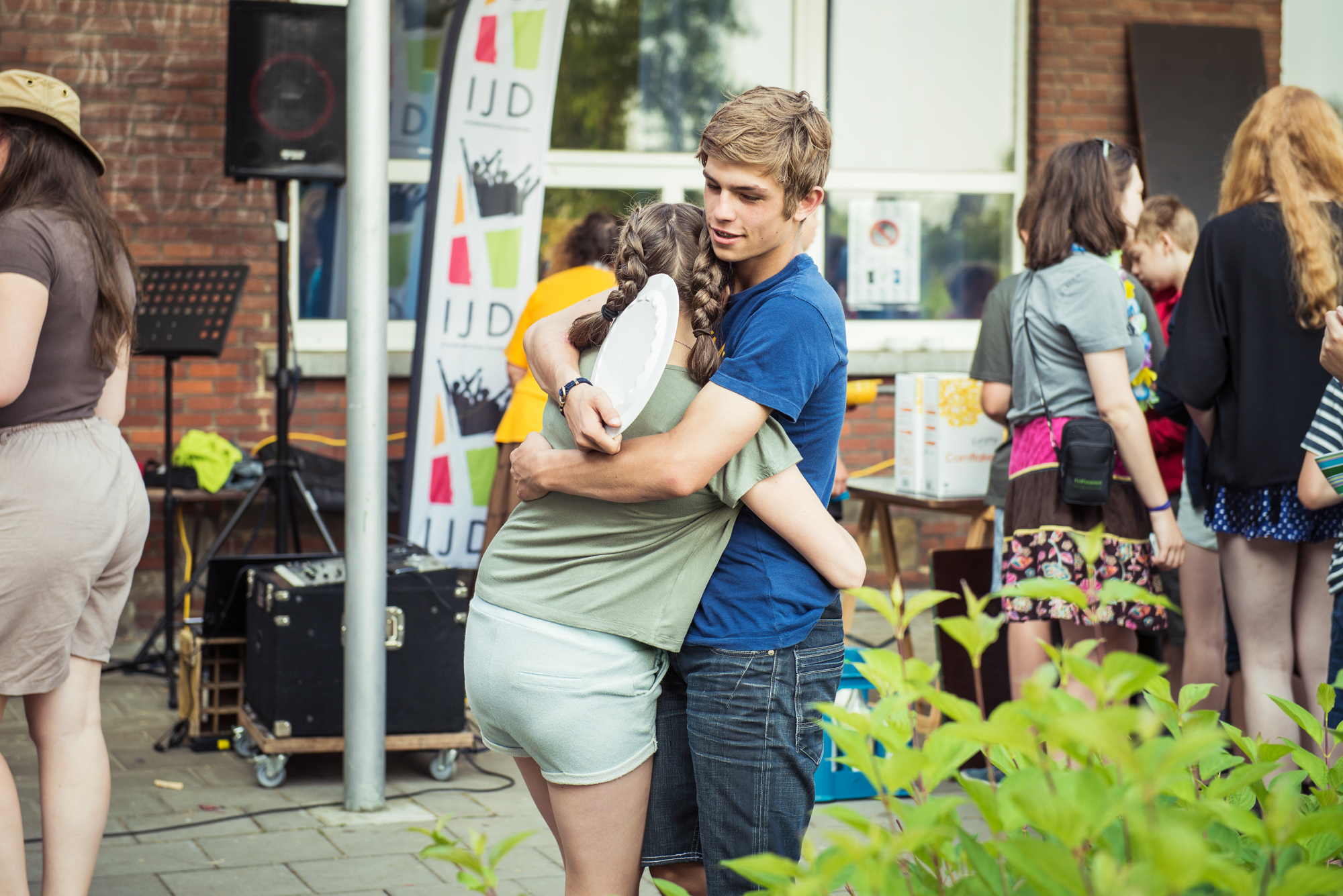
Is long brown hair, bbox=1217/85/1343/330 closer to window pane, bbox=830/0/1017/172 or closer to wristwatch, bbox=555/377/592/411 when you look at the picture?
wristwatch, bbox=555/377/592/411

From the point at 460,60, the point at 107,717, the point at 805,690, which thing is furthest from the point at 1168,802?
the point at 460,60

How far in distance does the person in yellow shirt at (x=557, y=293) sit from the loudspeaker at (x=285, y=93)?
972mm

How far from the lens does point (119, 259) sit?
238 centimetres

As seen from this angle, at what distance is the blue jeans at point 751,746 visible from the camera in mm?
1623

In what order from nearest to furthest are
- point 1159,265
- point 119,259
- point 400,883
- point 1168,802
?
point 1168,802, point 119,259, point 400,883, point 1159,265

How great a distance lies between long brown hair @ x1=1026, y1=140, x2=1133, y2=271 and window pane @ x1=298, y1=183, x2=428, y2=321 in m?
3.69

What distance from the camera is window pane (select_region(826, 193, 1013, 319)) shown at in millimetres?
7000

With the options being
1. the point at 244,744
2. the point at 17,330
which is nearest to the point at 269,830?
the point at 244,744

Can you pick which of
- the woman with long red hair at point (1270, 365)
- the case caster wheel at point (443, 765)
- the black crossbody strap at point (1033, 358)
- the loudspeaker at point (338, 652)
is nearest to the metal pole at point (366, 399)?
the loudspeaker at point (338, 652)

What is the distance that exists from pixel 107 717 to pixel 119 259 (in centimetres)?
254

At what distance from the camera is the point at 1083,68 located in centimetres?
695

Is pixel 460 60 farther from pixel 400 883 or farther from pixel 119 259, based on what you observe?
pixel 400 883

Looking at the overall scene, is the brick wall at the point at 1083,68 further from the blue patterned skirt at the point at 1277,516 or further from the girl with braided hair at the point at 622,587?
the girl with braided hair at the point at 622,587

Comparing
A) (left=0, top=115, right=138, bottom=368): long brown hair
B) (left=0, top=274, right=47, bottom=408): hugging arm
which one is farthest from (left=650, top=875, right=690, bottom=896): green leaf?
(left=0, top=115, right=138, bottom=368): long brown hair
